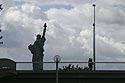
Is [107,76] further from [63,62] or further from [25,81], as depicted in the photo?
[25,81]

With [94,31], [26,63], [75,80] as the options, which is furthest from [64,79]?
[94,31]

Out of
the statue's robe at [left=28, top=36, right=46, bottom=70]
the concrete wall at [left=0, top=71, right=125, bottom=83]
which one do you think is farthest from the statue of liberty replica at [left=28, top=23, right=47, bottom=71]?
the concrete wall at [left=0, top=71, right=125, bottom=83]

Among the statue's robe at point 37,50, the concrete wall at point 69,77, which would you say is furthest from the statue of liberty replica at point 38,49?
the concrete wall at point 69,77

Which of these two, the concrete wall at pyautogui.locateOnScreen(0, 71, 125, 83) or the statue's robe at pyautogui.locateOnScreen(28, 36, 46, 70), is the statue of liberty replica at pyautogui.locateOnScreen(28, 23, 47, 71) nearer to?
the statue's robe at pyautogui.locateOnScreen(28, 36, 46, 70)

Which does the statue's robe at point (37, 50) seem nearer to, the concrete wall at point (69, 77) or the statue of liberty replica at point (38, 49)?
the statue of liberty replica at point (38, 49)

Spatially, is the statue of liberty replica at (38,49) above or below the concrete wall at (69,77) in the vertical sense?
above

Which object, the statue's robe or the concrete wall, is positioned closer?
the concrete wall

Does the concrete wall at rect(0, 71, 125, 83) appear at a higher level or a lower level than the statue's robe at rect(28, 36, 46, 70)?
lower

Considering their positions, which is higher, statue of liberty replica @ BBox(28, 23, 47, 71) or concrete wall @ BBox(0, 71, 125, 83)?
statue of liberty replica @ BBox(28, 23, 47, 71)

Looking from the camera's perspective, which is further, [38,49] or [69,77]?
[38,49]

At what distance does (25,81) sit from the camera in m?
45.1

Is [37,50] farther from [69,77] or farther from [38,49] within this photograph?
[69,77]

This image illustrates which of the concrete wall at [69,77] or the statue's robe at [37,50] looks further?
the statue's robe at [37,50]

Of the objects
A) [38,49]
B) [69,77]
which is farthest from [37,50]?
[69,77]
